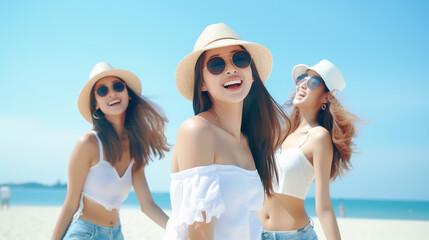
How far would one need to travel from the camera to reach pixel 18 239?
13.9 m

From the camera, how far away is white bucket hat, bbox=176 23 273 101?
232 centimetres

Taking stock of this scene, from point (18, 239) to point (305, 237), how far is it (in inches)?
527

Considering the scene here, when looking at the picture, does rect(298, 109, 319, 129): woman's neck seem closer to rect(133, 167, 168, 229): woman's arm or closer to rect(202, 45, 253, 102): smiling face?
rect(133, 167, 168, 229): woman's arm

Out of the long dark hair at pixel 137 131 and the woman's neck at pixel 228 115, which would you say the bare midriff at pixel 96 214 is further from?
the woman's neck at pixel 228 115

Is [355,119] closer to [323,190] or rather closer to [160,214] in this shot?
[323,190]

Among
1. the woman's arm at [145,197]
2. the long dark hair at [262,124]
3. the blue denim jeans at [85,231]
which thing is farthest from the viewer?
the woman's arm at [145,197]

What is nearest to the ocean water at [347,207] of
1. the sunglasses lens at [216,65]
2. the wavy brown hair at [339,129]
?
the wavy brown hair at [339,129]

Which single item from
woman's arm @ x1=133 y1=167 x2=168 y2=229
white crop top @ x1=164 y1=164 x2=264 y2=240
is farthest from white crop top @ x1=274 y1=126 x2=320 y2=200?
white crop top @ x1=164 y1=164 x2=264 y2=240

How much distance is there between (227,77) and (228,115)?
0.25 meters

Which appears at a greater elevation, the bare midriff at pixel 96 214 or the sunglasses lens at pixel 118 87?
the sunglasses lens at pixel 118 87

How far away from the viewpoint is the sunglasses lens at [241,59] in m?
2.33

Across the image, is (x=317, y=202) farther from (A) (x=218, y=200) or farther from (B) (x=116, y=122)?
(B) (x=116, y=122)

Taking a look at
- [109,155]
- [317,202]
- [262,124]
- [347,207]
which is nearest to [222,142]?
[262,124]

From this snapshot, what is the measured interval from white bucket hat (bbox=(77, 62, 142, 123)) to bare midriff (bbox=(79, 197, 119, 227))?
3.78 feet
